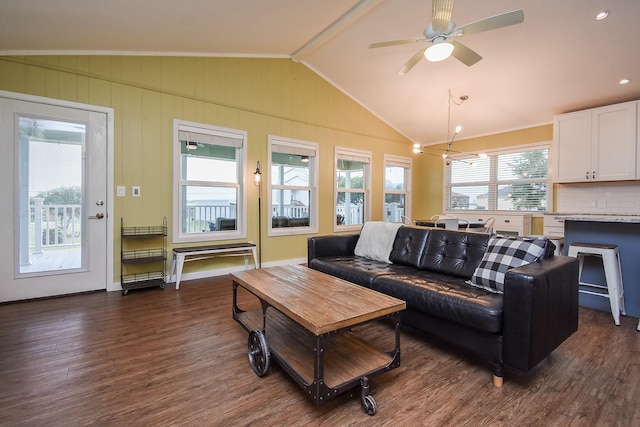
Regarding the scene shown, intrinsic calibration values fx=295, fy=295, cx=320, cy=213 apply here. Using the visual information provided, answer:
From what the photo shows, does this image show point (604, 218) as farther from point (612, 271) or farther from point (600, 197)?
point (600, 197)

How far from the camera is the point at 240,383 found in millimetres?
1760

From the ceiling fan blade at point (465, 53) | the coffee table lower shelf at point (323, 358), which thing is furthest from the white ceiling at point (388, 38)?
the coffee table lower shelf at point (323, 358)

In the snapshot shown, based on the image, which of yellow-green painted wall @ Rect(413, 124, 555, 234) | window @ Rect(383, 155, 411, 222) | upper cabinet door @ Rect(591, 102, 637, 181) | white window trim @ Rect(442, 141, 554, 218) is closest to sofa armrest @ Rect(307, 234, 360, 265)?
window @ Rect(383, 155, 411, 222)

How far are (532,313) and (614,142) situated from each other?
13.8 ft

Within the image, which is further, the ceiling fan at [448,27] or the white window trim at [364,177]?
the white window trim at [364,177]

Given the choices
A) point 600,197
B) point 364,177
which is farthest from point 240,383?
point 600,197

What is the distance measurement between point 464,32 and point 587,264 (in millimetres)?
2666

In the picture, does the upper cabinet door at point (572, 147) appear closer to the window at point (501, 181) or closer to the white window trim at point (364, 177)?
the window at point (501, 181)

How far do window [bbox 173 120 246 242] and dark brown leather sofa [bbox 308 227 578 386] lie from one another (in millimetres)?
2253

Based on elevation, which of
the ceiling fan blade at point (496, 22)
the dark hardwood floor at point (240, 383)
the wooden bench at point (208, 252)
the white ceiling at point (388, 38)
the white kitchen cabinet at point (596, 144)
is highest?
the white ceiling at point (388, 38)

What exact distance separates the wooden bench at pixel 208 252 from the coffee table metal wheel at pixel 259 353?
7.25 ft

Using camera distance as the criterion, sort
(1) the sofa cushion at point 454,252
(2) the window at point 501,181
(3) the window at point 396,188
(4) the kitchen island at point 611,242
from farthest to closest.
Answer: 1. (3) the window at point 396,188
2. (2) the window at point 501,181
3. (4) the kitchen island at point 611,242
4. (1) the sofa cushion at point 454,252

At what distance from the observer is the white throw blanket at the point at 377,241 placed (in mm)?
3244

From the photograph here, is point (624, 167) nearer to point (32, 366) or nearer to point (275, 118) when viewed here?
point (275, 118)
